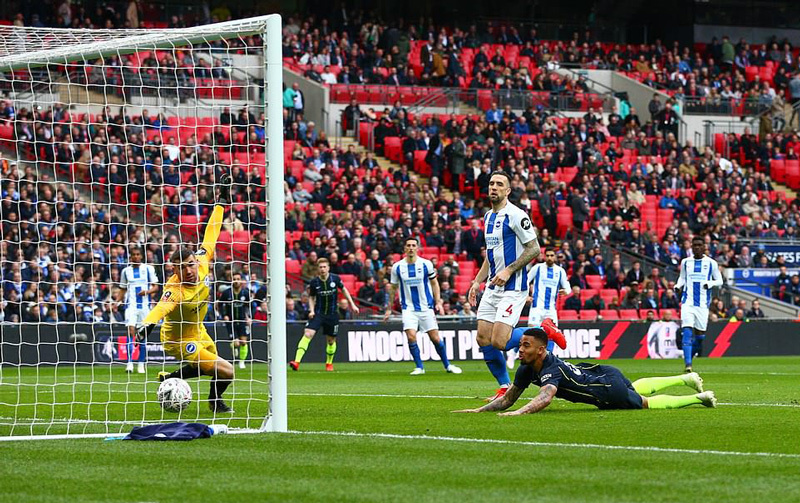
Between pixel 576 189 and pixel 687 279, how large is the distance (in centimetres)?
1404

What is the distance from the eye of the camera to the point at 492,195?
13164mm

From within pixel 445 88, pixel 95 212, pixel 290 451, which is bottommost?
pixel 290 451

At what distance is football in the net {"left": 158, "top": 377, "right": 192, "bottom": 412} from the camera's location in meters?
12.2

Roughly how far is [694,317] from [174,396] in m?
12.9

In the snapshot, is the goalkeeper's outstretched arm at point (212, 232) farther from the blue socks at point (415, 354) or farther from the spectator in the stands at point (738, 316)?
the spectator in the stands at point (738, 316)

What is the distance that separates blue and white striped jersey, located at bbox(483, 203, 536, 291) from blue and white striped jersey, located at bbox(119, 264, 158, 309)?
34.8ft

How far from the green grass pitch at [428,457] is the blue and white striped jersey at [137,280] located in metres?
9.01

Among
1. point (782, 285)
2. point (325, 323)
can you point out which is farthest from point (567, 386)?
point (782, 285)

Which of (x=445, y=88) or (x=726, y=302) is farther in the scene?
(x=445, y=88)

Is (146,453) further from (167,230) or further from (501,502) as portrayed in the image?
(167,230)

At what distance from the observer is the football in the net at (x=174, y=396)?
12.2 metres

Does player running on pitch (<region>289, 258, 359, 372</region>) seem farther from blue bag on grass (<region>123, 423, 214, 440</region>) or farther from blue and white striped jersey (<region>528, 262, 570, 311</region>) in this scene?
blue bag on grass (<region>123, 423, 214, 440</region>)

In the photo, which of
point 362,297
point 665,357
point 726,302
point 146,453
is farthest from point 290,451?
point 726,302

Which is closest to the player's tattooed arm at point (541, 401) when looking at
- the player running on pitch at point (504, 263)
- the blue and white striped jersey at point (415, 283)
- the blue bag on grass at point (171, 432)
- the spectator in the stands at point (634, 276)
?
the player running on pitch at point (504, 263)
